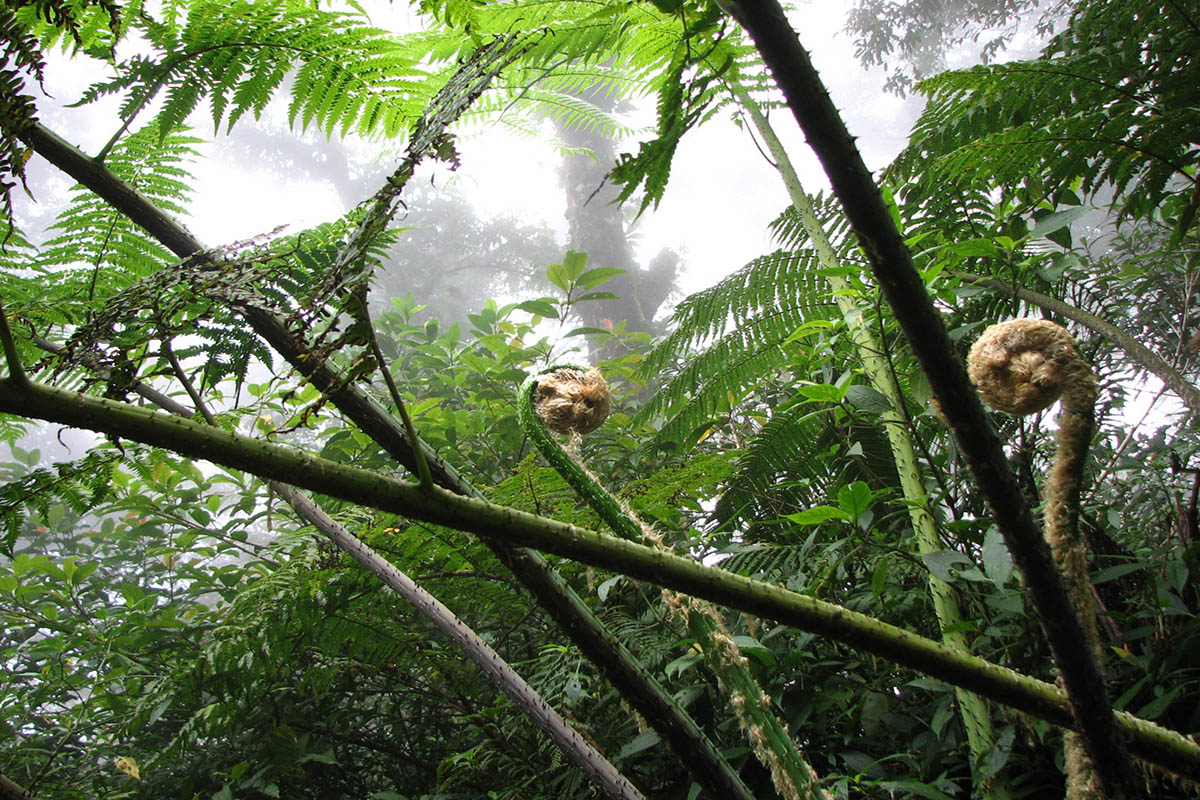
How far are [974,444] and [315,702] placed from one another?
1694 mm

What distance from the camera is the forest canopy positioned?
1.30ft

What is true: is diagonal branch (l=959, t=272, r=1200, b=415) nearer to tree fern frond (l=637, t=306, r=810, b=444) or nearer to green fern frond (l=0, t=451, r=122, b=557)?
tree fern frond (l=637, t=306, r=810, b=444)

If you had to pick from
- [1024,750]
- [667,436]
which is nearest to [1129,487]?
[1024,750]

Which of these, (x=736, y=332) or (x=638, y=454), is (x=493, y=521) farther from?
(x=638, y=454)

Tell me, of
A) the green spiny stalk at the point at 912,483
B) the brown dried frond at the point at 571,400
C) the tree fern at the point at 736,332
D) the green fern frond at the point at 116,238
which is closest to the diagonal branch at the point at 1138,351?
the green spiny stalk at the point at 912,483

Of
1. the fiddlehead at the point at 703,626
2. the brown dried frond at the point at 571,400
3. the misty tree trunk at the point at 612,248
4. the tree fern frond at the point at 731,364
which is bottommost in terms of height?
the fiddlehead at the point at 703,626

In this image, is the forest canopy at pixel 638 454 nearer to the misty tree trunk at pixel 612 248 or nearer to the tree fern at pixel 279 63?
the tree fern at pixel 279 63

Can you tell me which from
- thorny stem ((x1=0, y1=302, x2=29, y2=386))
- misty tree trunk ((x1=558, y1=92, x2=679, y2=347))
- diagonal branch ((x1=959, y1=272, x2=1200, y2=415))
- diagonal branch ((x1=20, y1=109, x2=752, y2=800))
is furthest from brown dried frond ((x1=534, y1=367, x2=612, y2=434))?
misty tree trunk ((x1=558, y1=92, x2=679, y2=347))

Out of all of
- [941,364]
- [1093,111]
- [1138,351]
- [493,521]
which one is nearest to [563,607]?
[493,521]

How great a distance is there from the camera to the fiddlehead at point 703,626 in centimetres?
60

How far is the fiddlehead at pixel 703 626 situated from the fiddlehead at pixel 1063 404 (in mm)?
217

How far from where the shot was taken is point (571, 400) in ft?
2.39

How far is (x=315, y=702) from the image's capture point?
5.27 feet

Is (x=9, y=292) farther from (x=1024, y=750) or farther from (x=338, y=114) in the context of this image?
(x=1024, y=750)
